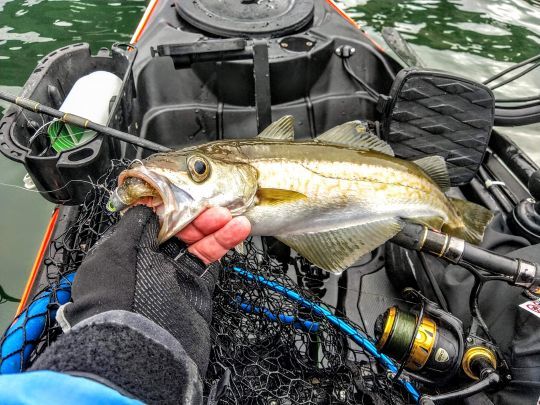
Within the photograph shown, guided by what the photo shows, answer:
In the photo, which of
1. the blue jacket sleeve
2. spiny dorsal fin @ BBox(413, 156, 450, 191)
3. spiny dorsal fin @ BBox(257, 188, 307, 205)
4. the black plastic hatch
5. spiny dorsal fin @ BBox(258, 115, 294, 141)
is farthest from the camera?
the black plastic hatch

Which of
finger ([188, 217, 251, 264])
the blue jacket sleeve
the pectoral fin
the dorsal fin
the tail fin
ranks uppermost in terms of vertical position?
the blue jacket sleeve

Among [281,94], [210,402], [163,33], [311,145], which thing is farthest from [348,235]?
[163,33]

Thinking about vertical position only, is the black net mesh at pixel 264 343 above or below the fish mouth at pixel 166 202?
below

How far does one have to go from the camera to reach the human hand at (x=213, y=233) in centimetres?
207

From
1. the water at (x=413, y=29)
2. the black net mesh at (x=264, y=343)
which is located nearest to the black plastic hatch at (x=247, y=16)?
the black net mesh at (x=264, y=343)

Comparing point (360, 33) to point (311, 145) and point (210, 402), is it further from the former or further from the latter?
point (210, 402)

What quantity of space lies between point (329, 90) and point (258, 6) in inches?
50.2

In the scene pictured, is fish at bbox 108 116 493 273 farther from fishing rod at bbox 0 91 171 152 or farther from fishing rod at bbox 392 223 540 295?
fishing rod at bbox 0 91 171 152

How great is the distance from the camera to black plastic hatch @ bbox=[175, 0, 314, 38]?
449cm

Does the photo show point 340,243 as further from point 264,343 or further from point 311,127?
point 311,127

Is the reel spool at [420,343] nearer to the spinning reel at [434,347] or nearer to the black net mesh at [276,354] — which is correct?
the spinning reel at [434,347]

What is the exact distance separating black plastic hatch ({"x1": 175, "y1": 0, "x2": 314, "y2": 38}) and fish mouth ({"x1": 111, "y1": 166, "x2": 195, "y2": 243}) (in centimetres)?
290

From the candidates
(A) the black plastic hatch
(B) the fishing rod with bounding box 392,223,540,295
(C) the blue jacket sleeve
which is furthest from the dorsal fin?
(A) the black plastic hatch

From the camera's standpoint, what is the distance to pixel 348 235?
2635 mm
